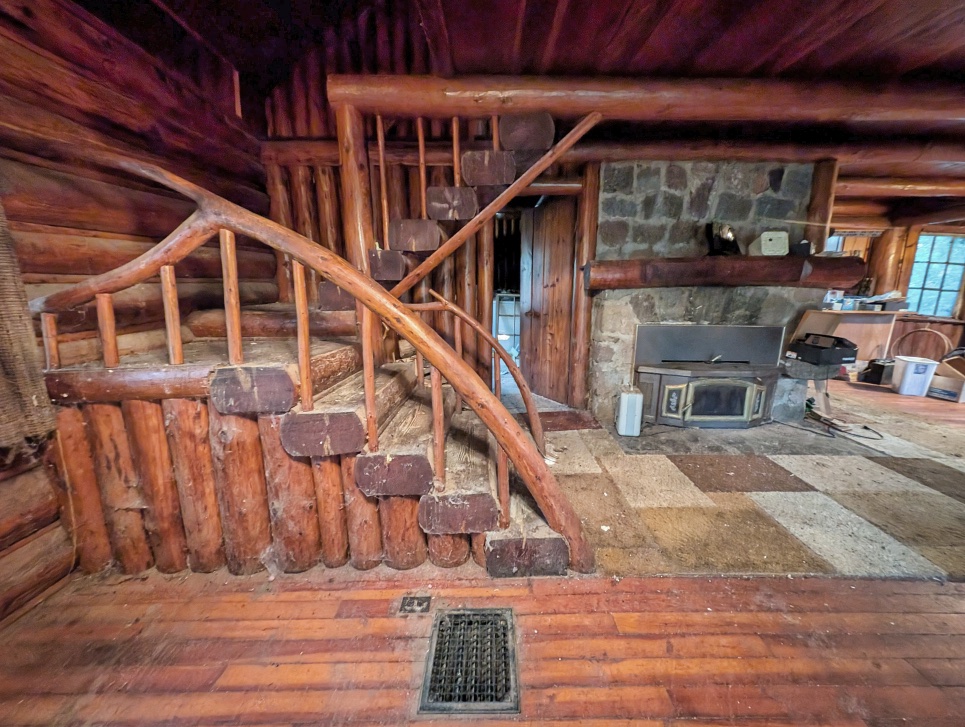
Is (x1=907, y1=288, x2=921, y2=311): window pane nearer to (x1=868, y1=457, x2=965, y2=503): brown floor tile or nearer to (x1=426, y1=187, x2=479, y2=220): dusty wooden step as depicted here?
(x1=868, y1=457, x2=965, y2=503): brown floor tile

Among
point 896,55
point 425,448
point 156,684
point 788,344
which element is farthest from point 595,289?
point 156,684

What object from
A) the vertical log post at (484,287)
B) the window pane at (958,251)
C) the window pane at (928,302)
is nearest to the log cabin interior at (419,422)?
the vertical log post at (484,287)

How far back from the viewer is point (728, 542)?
70.3 inches

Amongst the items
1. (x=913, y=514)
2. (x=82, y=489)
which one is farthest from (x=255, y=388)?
(x=913, y=514)

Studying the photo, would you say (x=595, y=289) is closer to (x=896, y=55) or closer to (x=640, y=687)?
(x=896, y=55)

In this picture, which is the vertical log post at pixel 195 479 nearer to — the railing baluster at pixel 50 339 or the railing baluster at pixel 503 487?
the railing baluster at pixel 50 339

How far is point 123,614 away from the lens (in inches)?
57.8

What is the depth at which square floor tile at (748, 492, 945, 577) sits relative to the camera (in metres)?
1.63

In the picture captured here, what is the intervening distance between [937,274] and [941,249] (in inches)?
15.7

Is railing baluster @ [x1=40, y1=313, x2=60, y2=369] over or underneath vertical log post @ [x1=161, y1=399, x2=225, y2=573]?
over

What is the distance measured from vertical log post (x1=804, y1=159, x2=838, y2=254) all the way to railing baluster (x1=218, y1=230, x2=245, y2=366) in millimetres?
4330

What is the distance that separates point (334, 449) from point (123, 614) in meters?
1.09

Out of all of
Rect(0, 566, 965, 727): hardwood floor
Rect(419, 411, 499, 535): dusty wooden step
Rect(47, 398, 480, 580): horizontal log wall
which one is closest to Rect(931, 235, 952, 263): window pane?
Rect(0, 566, 965, 727): hardwood floor

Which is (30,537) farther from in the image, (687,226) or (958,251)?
(958,251)
